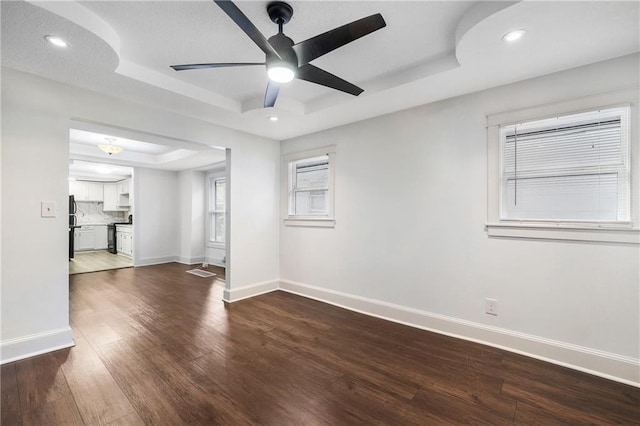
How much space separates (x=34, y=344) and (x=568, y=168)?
488 cm

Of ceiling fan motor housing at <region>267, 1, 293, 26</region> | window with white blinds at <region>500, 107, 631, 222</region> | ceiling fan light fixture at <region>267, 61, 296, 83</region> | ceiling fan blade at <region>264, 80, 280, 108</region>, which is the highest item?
ceiling fan motor housing at <region>267, 1, 293, 26</region>

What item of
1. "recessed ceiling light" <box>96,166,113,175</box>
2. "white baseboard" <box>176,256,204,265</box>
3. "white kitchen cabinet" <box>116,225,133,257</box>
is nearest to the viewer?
"white baseboard" <box>176,256,204,265</box>

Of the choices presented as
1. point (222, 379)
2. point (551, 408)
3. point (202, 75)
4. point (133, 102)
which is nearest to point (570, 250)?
point (551, 408)

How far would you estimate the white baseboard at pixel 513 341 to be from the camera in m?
2.09

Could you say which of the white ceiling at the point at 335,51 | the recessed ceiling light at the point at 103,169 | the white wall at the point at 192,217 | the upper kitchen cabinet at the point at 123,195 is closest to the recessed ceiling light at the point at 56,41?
the white ceiling at the point at 335,51

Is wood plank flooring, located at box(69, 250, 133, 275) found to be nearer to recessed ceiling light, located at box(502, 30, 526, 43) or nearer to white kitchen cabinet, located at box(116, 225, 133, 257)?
white kitchen cabinet, located at box(116, 225, 133, 257)

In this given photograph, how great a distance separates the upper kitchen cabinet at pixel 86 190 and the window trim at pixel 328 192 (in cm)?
817

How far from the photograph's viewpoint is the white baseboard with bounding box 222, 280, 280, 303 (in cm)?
390

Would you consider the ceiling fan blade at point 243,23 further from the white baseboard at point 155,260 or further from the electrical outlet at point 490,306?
the white baseboard at point 155,260

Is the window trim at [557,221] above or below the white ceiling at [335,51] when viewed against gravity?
below

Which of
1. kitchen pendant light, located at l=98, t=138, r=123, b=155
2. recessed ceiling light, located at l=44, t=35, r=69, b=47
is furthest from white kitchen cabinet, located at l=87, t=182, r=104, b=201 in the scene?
recessed ceiling light, located at l=44, t=35, r=69, b=47

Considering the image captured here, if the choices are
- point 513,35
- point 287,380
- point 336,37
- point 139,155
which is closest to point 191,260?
point 139,155

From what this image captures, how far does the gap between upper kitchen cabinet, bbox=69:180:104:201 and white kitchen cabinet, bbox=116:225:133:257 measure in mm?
1787

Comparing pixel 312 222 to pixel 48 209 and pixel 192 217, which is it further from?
pixel 192 217
